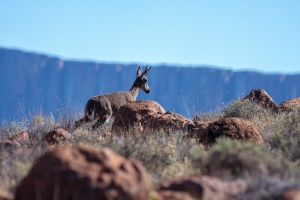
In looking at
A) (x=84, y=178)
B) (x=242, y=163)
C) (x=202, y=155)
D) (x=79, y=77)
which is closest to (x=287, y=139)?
(x=202, y=155)

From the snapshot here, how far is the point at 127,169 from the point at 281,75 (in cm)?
7708

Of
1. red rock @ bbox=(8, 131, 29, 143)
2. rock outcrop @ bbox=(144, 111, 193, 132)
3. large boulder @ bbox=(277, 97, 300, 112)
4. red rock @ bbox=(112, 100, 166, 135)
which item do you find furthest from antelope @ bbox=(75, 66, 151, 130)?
large boulder @ bbox=(277, 97, 300, 112)

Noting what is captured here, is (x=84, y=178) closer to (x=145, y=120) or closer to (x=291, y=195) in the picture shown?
(x=291, y=195)

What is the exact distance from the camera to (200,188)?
706 cm

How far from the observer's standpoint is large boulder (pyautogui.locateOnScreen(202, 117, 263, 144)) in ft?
36.5

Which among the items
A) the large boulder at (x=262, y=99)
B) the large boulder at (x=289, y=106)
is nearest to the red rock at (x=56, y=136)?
the large boulder at (x=289, y=106)

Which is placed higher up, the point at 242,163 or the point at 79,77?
the point at 242,163

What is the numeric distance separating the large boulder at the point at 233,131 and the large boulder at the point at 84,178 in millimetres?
4773

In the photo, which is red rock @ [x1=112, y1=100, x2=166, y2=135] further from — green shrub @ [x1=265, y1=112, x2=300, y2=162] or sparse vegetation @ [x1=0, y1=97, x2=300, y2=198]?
green shrub @ [x1=265, y1=112, x2=300, y2=162]

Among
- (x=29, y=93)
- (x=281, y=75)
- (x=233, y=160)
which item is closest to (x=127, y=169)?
(x=233, y=160)

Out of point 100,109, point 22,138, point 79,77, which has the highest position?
point 100,109

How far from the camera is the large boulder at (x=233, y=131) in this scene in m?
11.1

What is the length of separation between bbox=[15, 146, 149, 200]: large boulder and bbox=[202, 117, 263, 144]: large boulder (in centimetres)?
477

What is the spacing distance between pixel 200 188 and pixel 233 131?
422 centimetres
